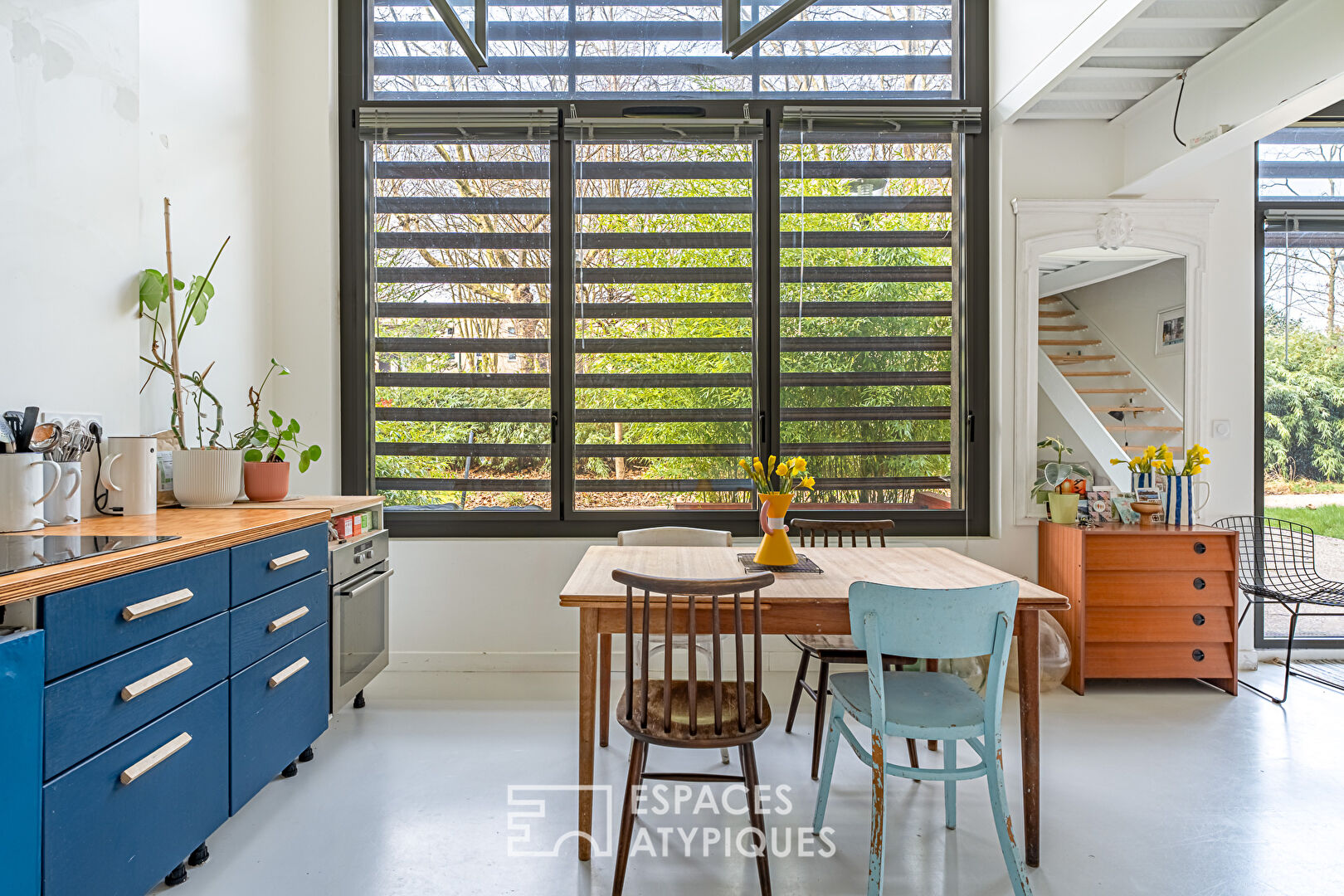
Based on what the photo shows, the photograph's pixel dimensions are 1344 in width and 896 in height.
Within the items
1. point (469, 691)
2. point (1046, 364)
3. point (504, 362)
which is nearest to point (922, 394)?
point (1046, 364)

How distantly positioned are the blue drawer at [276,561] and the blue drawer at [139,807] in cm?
29

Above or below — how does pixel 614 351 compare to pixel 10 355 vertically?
above

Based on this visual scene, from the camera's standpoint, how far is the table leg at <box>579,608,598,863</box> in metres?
1.98

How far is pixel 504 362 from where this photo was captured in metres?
3.67

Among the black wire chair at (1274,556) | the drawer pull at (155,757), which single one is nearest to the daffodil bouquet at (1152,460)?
the black wire chair at (1274,556)

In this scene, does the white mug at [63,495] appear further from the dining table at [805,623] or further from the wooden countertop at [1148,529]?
the wooden countertop at [1148,529]

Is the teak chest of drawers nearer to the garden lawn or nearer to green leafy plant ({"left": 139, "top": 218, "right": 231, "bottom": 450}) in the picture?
the garden lawn

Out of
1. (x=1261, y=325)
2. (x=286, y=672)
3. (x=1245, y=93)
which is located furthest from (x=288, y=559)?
(x=1261, y=325)

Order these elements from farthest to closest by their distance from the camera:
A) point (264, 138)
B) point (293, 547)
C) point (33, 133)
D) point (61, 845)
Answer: point (264, 138)
point (293, 547)
point (33, 133)
point (61, 845)

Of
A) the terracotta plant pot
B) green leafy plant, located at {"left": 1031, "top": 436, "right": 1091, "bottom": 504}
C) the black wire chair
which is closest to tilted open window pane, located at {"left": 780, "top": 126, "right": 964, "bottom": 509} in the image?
green leafy plant, located at {"left": 1031, "top": 436, "right": 1091, "bottom": 504}

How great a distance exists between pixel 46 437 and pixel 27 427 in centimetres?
9

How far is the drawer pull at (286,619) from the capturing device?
7.23 feet

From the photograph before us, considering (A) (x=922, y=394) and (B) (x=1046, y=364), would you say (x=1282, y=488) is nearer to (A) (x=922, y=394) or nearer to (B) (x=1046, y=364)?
(B) (x=1046, y=364)

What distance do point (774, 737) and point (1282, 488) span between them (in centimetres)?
321
